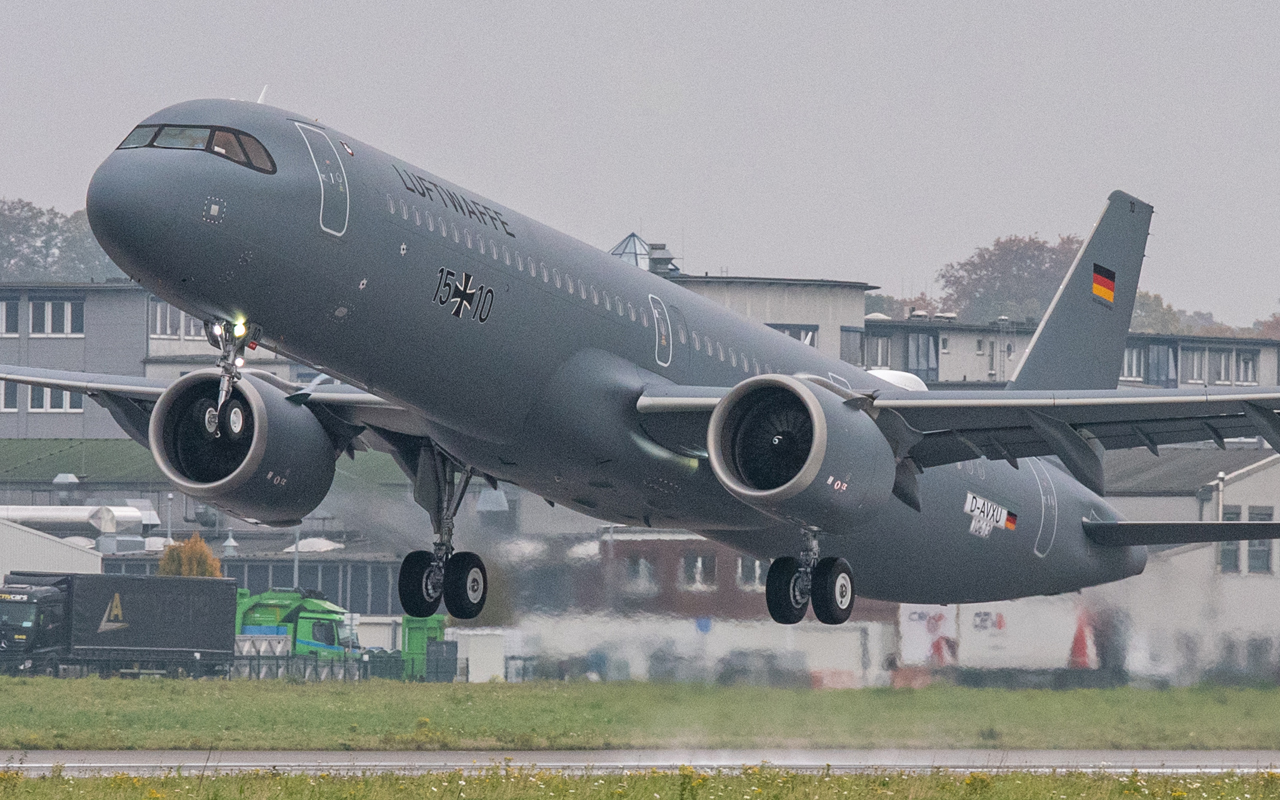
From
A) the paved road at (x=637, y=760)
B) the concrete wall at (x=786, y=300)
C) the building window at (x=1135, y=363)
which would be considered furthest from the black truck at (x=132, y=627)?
the building window at (x=1135, y=363)

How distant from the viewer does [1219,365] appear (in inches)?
4747

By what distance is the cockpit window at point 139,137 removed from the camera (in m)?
21.7

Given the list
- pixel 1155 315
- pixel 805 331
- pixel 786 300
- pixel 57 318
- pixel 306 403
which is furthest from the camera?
pixel 1155 315

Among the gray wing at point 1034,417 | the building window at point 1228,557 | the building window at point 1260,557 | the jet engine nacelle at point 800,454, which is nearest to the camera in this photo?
the jet engine nacelle at point 800,454

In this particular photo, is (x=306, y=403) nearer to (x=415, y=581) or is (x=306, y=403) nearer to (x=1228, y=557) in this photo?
(x=415, y=581)

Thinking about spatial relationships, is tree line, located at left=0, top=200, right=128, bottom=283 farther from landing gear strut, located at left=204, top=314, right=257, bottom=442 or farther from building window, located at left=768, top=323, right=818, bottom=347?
landing gear strut, located at left=204, top=314, right=257, bottom=442

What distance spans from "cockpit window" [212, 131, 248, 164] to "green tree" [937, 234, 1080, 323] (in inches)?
6698

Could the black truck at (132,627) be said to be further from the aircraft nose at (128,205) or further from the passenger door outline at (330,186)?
the aircraft nose at (128,205)

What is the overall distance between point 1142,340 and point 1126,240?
81.6 metres

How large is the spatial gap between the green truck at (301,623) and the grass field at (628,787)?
95.3 ft

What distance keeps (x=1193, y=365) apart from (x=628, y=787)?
99.4 m

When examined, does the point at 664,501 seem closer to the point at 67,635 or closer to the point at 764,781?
the point at 764,781

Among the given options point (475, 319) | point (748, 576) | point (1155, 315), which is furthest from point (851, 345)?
point (1155, 315)

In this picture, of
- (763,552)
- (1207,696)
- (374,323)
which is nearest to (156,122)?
(374,323)
